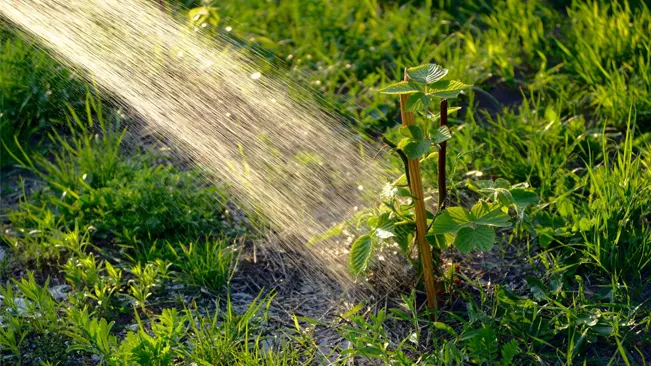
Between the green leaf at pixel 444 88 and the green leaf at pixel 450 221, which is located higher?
the green leaf at pixel 444 88

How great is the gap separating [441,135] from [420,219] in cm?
25

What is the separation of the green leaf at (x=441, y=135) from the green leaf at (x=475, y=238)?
0.82ft

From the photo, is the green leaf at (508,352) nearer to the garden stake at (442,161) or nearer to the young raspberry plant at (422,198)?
the young raspberry plant at (422,198)

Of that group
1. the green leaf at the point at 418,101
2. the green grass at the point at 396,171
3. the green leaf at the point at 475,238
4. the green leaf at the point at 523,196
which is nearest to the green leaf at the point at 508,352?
the green grass at the point at 396,171

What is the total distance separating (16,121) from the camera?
339 cm

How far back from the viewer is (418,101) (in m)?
2.05

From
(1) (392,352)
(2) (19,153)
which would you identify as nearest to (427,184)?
(1) (392,352)

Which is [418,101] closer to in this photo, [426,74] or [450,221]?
[426,74]

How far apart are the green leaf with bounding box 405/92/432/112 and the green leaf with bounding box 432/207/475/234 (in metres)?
0.30

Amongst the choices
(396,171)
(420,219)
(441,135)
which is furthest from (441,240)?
(396,171)

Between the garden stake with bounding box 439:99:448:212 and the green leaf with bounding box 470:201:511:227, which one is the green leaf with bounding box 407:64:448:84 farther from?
the green leaf with bounding box 470:201:511:227

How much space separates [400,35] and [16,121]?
1.74 metres

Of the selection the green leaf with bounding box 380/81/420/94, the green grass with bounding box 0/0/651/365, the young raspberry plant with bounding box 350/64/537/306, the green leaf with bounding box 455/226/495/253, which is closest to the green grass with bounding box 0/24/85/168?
the green grass with bounding box 0/0/651/365

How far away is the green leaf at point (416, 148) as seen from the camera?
2072mm
